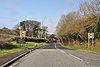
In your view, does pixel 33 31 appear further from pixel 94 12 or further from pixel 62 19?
pixel 94 12

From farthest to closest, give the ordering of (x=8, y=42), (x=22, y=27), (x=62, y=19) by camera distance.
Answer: (x=22, y=27) < (x=62, y=19) < (x=8, y=42)

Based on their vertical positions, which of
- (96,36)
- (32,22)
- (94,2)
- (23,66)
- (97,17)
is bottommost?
(23,66)

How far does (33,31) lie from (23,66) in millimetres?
79440

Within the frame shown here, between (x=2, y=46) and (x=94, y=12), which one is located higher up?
(x=94, y=12)

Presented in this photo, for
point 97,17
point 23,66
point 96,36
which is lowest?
point 23,66

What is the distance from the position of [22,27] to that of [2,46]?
2367 inches

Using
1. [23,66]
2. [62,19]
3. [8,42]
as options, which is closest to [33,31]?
[62,19]

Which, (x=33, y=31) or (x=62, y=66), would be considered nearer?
(x=62, y=66)

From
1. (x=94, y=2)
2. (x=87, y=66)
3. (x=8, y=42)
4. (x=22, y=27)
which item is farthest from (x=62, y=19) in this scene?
(x=87, y=66)

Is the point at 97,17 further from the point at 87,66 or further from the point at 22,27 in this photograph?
the point at 22,27

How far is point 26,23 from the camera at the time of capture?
8588 cm

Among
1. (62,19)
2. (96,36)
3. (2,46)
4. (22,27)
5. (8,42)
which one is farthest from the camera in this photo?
(22,27)

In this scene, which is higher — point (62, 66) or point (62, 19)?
point (62, 19)

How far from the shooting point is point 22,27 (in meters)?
83.8
